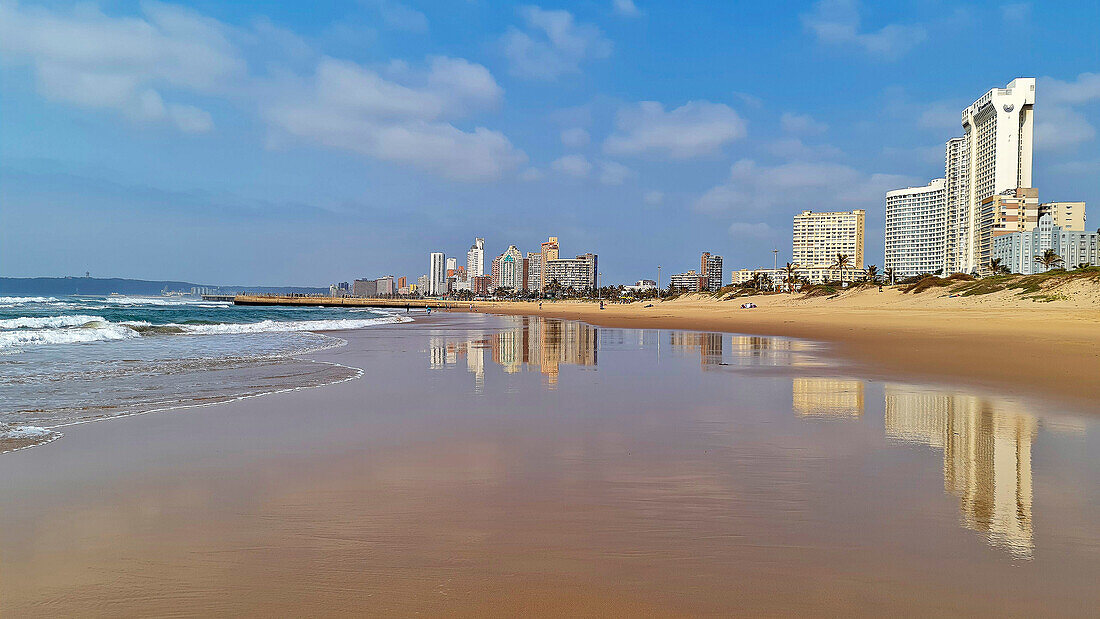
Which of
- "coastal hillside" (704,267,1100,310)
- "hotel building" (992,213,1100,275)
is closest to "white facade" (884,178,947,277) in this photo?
"hotel building" (992,213,1100,275)

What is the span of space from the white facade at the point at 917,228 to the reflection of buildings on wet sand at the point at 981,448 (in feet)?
574

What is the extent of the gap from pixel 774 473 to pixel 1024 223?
513ft

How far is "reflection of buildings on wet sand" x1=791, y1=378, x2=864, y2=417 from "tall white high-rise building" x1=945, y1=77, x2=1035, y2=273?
5902 inches

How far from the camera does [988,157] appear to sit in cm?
14338

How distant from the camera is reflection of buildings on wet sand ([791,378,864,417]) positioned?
7.54 m

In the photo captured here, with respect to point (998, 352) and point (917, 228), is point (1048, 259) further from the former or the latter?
point (917, 228)

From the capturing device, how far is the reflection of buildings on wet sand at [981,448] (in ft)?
12.2

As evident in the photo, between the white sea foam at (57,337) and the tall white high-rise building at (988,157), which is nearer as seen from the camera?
the white sea foam at (57,337)

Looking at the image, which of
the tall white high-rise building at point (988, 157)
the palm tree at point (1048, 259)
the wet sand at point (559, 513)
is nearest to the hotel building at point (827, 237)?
the tall white high-rise building at point (988, 157)

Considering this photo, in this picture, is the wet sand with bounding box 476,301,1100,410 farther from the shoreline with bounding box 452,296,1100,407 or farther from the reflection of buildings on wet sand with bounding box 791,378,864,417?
the reflection of buildings on wet sand with bounding box 791,378,864,417

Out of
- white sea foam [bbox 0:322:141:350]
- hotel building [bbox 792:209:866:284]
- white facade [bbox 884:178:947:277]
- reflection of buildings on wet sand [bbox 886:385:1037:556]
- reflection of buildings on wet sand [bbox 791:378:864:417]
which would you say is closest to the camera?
reflection of buildings on wet sand [bbox 886:385:1037:556]

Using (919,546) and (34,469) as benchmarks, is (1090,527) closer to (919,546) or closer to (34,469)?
(919,546)

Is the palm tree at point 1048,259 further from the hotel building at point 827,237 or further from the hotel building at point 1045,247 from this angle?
the hotel building at point 827,237

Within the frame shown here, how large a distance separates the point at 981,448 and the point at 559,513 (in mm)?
4414
